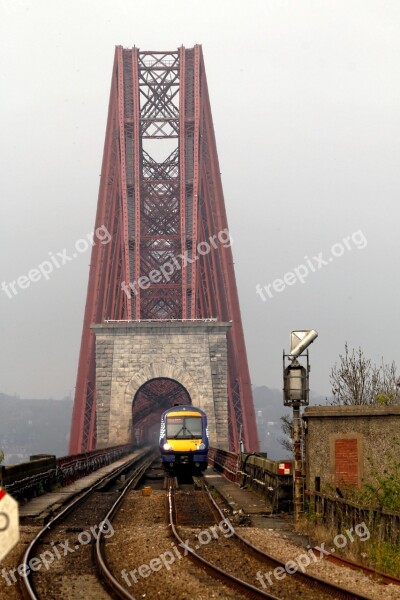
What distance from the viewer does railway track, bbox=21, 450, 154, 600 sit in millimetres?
11398

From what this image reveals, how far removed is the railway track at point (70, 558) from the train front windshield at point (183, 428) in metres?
12.0

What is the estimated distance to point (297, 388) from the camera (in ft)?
58.4

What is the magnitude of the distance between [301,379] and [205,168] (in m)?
60.1

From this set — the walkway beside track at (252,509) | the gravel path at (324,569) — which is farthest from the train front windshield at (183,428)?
the gravel path at (324,569)

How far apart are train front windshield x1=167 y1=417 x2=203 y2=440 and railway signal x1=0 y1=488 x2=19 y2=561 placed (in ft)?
94.7

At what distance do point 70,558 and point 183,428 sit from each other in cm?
2056

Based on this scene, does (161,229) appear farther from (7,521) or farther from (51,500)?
(7,521)

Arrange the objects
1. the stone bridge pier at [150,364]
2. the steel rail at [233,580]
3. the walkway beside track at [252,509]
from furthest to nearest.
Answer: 1. the stone bridge pier at [150,364]
2. the walkway beside track at [252,509]
3. the steel rail at [233,580]

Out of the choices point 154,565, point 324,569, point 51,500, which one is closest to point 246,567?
point 324,569

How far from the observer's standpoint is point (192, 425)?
34.8 metres

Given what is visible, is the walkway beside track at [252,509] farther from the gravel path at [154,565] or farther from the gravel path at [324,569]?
the gravel path at [154,565]

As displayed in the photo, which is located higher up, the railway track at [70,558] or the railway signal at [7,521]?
the railway signal at [7,521]

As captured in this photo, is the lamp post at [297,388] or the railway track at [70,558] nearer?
the railway track at [70,558]

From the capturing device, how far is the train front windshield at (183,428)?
34.5m
